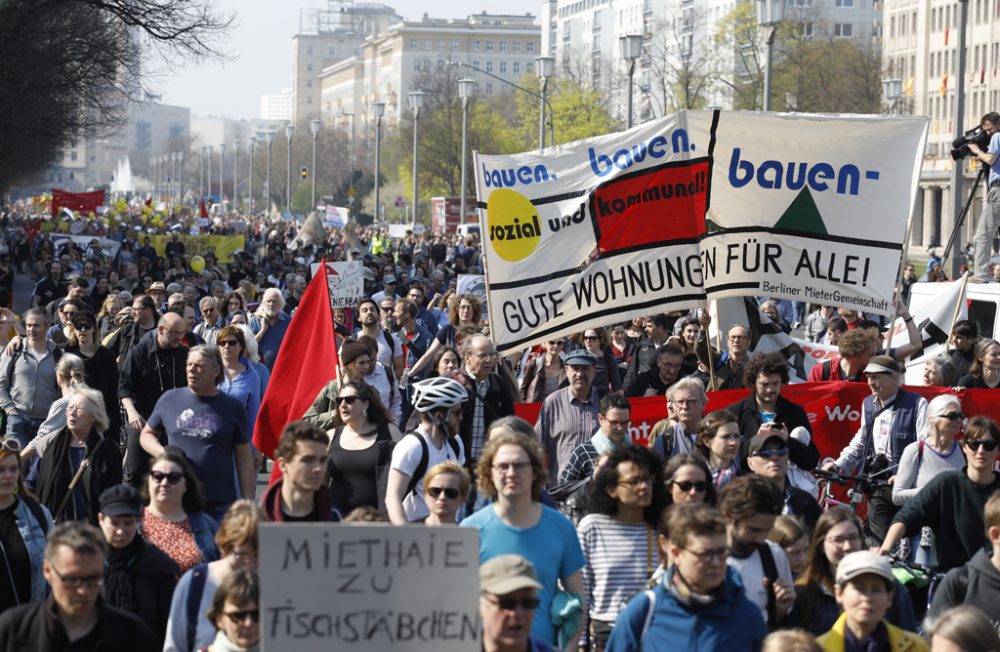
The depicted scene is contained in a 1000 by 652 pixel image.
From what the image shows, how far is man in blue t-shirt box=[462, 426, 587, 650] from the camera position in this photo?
6449 mm

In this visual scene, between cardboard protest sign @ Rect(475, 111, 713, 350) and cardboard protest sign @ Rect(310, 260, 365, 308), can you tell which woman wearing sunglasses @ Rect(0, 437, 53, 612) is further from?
cardboard protest sign @ Rect(310, 260, 365, 308)

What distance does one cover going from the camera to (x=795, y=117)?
34.8 feet

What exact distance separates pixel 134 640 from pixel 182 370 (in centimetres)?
567

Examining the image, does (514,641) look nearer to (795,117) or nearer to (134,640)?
(134,640)

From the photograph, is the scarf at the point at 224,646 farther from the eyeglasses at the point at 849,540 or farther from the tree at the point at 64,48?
the tree at the point at 64,48

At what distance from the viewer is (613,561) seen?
6.83 metres

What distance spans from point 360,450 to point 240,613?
3086mm

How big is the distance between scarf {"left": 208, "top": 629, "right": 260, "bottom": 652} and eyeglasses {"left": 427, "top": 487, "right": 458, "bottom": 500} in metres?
1.39

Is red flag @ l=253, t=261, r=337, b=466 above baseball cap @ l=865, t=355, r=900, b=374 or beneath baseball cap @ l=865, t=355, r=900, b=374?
beneath

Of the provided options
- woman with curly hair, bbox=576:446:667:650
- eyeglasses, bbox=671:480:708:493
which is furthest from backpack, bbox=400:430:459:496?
eyeglasses, bbox=671:480:708:493

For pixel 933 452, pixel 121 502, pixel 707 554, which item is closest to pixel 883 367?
pixel 933 452

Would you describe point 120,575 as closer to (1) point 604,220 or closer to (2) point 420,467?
(2) point 420,467

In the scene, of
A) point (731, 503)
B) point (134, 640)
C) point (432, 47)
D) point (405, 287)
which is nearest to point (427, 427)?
point (731, 503)

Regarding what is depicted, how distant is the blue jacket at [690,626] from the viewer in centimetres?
559
